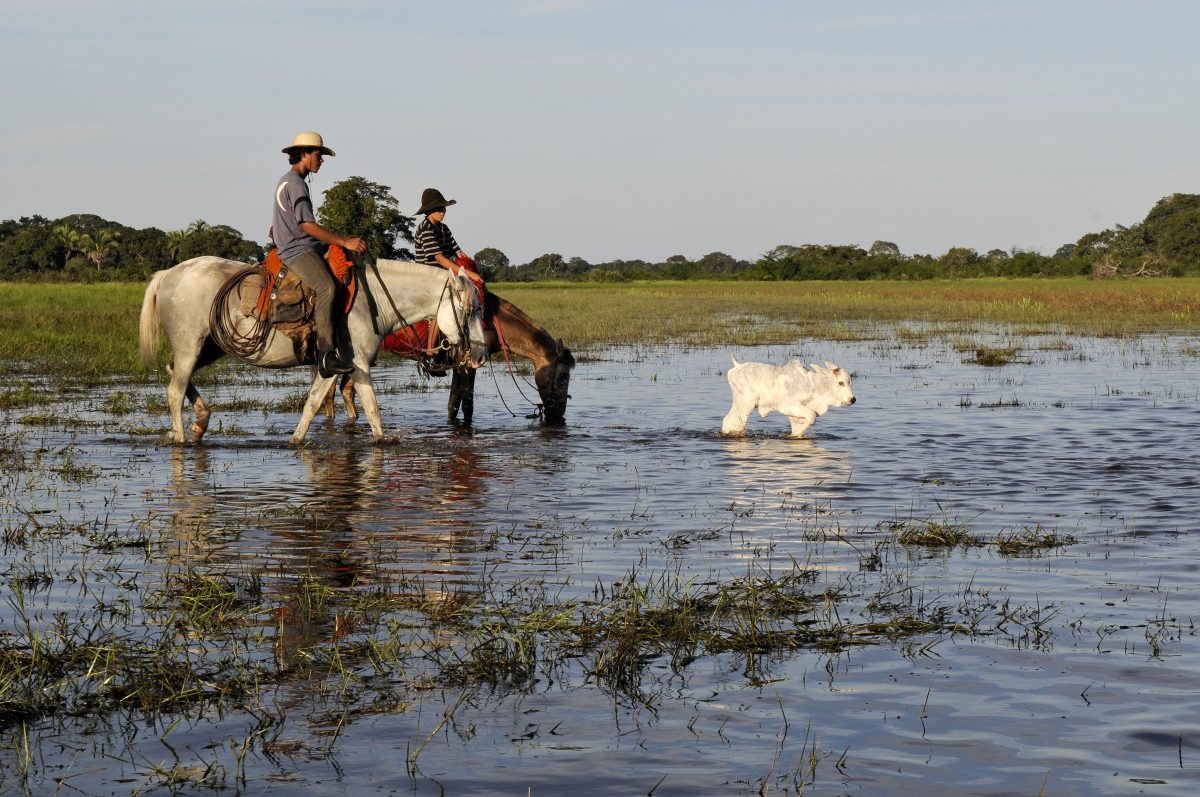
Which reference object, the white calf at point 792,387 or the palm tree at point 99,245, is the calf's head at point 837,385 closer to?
the white calf at point 792,387

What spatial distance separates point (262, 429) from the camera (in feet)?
47.4

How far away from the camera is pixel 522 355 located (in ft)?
50.0

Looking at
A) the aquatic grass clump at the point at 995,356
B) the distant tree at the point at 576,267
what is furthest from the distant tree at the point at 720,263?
the aquatic grass clump at the point at 995,356

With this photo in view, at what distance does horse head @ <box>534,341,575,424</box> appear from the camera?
1520 centimetres

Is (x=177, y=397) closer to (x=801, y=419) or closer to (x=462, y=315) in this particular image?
(x=462, y=315)

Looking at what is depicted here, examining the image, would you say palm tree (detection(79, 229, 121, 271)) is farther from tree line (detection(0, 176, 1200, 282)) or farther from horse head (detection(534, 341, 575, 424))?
horse head (detection(534, 341, 575, 424))

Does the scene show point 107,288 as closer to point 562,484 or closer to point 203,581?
point 562,484

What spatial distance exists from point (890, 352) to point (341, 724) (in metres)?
23.6

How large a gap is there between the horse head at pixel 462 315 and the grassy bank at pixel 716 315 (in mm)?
9235

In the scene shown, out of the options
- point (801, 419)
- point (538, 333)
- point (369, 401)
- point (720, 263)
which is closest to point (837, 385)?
point (801, 419)

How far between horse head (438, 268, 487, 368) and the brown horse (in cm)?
86

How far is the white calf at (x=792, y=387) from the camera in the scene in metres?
13.0

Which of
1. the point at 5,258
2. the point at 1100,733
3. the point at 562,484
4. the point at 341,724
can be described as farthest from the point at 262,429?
the point at 5,258

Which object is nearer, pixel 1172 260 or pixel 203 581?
pixel 203 581
